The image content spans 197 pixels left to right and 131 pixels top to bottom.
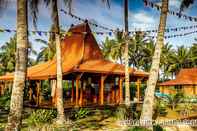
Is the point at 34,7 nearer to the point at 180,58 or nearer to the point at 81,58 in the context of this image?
the point at 81,58

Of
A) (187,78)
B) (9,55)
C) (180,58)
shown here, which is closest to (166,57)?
(180,58)

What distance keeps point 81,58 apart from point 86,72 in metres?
2.34

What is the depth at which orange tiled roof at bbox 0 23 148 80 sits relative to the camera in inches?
1050

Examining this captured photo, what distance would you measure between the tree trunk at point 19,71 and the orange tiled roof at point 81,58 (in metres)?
13.5

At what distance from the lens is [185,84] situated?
47.2m

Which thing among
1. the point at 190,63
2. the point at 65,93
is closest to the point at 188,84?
the point at 65,93

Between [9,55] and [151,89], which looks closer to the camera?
[151,89]

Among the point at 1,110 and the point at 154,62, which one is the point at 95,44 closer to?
the point at 1,110

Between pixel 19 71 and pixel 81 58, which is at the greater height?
pixel 81 58

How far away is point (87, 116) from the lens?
2188 cm

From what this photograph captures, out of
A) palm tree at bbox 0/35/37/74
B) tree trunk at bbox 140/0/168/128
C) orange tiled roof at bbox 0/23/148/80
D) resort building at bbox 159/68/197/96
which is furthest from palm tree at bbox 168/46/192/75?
tree trunk at bbox 140/0/168/128

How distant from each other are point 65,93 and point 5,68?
27.8 metres

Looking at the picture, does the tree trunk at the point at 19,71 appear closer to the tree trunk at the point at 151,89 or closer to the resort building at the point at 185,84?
the tree trunk at the point at 151,89

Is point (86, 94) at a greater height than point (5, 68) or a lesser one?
lesser
